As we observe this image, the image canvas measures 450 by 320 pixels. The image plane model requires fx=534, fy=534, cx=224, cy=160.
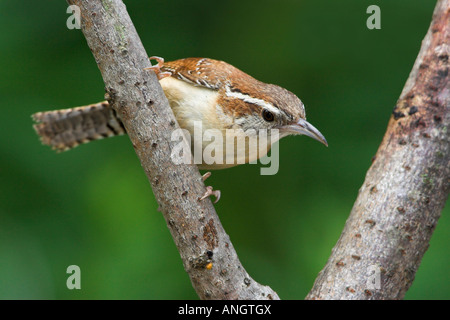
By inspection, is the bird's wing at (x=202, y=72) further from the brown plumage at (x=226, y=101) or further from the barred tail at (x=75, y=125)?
the barred tail at (x=75, y=125)

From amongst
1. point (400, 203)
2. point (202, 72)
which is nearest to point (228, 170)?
point (202, 72)

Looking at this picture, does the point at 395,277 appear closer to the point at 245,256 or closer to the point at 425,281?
the point at 425,281

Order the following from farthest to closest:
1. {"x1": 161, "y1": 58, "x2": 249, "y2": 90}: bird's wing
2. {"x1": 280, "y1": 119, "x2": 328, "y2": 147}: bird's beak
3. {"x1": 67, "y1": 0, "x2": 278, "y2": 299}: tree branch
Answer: {"x1": 161, "y1": 58, "x2": 249, "y2": 90}: bird's wing
{"x1": 280, "y1": 119, "x2": 328, "y2": 147}: bird's beak
{"x1": 67, "y1": 0, "x2": 278, "y2": 299}: tree branch

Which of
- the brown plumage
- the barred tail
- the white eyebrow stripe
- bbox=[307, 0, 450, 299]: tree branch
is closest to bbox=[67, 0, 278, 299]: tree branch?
the brown plumage

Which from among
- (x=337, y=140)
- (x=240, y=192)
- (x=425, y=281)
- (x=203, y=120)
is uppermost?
(x=203, y=120)

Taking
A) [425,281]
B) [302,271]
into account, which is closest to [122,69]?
[302,271]

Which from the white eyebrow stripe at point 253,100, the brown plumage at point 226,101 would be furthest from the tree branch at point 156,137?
the white eyebrow stripe at point 253,100

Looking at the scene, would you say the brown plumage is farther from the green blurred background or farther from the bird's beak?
the green blurred background
